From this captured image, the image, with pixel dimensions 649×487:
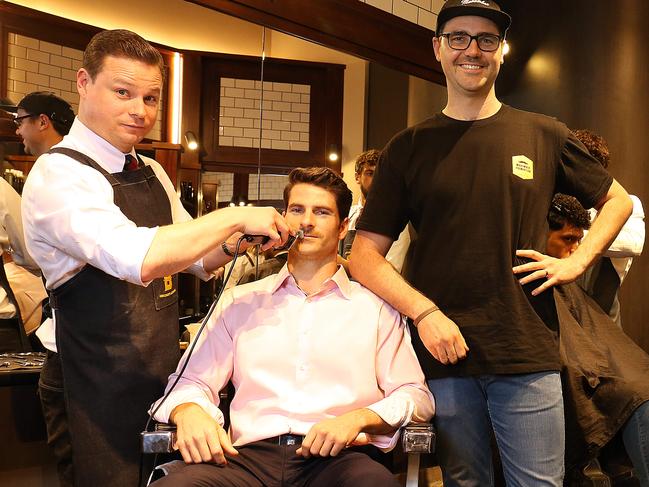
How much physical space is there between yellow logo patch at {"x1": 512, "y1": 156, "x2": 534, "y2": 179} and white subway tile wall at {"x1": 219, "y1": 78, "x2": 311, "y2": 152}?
4.68ft

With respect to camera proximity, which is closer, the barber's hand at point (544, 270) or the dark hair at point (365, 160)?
the barber's hand at point (544, 270)

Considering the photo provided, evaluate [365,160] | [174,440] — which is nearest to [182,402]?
[174,440]

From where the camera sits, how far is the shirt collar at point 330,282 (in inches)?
85.4

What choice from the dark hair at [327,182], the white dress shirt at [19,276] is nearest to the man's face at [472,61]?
the dark hair at [327,182]

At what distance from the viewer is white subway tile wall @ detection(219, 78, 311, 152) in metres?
2.94

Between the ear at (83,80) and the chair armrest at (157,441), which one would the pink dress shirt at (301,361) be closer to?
the chair armrest at (157,441)

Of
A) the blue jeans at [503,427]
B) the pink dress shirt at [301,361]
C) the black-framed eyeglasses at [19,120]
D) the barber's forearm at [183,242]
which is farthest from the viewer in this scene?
the black-framed eyeglasses at [19,120]

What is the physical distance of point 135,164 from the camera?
193 cm

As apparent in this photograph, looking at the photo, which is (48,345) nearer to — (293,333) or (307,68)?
(293,333)

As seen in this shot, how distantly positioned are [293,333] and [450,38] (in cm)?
92

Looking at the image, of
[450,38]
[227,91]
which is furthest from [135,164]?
[227,91]

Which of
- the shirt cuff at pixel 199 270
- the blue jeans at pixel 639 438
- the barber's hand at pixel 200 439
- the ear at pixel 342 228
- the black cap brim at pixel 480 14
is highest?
the black cap brim at pixel 480 14

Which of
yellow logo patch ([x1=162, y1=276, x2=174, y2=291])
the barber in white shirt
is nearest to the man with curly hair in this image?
the barber in white shirt

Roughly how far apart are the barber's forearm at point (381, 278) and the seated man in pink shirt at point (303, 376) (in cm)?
13
